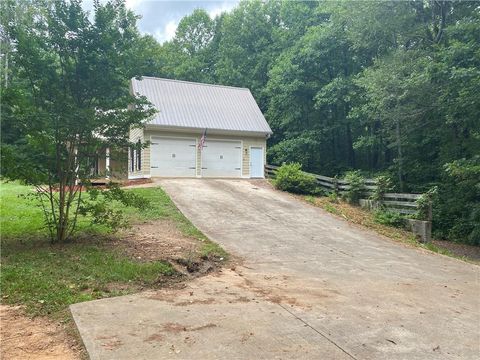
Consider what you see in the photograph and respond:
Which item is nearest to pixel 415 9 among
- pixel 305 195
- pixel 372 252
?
pixel 305 195

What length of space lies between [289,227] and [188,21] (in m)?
34.4

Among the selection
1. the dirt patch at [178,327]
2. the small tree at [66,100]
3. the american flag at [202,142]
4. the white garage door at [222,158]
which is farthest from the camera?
the white garage door at [222,158]

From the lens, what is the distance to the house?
19.0 metres

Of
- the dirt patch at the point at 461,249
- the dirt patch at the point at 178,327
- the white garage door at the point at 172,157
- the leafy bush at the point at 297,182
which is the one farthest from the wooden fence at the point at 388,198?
the dirt patch at the point at 178,327

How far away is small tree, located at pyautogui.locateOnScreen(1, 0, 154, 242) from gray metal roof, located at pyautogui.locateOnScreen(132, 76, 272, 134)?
11204mm

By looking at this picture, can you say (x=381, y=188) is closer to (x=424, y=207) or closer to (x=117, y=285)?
(x=424, y=207)

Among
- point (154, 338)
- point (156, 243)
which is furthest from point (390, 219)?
point (154, 338)

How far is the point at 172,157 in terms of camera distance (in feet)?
63.5

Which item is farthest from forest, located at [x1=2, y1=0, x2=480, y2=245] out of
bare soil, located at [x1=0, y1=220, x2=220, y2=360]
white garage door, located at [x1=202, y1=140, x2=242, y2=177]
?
white garage door, located at [x1=202, y1=140, x2=242, y2=177]

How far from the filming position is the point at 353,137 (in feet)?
85.2

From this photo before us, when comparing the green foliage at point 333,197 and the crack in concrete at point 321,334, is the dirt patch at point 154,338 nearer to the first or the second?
the crack in concrete at point 321,334

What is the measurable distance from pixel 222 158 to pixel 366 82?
800cm

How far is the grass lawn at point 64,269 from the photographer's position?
4723 millimetres

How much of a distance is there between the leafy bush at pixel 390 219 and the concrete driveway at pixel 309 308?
2.70 meters
